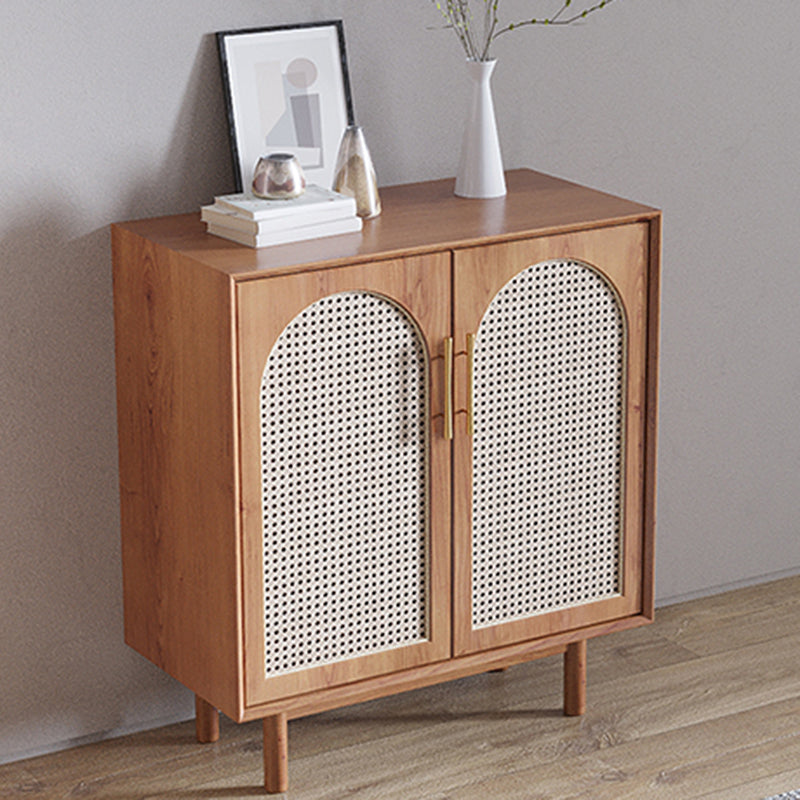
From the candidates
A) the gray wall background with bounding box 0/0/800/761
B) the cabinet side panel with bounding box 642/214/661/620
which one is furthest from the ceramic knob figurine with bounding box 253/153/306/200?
the cabinet side panel with bounding box 642/214/661/620

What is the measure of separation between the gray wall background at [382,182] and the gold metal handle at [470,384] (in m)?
0.50

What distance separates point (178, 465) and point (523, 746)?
86 centimetres

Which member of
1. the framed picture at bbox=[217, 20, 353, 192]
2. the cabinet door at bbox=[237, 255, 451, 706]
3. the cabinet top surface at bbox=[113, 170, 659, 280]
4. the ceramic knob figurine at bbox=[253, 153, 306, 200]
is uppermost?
the framed picture at bbox=[217, 20, 353, 192]

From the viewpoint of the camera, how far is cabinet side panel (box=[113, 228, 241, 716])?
91.9 inches

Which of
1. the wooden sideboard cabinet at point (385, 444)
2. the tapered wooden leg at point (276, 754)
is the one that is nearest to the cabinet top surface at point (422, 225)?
the wooden sideboard cabinet at point (385, 444)

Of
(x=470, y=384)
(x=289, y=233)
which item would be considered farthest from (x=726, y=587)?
(x=289, y=233)

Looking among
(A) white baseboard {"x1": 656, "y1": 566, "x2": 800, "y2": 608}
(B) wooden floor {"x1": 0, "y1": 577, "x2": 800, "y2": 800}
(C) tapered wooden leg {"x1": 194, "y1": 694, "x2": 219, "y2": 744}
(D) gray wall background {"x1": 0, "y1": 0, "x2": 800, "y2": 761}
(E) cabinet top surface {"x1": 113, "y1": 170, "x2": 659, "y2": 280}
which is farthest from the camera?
(A) white baseboard {"x1": 656, "y1": 566, "x2": 800, "y2": 608}

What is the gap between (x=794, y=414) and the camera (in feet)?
11.3

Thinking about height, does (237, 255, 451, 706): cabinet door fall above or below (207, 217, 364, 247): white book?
below

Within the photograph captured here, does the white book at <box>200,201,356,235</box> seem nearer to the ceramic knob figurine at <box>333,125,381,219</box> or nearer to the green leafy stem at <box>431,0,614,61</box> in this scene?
the ceramic knob figurine at <box>333,125,381,219</box>

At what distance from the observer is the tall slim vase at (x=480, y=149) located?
268 cm

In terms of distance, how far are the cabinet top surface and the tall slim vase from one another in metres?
0.03

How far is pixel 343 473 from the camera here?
2.45 meters

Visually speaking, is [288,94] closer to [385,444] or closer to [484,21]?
[484,21]
